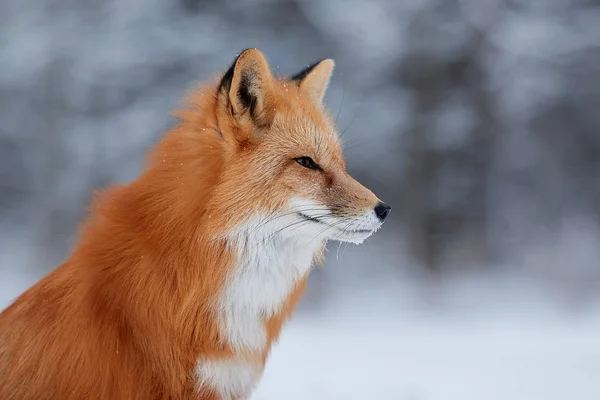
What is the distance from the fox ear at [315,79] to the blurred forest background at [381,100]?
752 cm

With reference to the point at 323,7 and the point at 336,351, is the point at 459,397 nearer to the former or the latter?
the point at 336,351

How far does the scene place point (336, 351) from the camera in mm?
7199

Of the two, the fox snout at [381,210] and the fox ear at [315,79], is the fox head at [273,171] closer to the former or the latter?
the fox snout at [381,210]

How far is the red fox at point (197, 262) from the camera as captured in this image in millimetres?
2701

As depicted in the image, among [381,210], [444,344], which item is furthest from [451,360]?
[381,210]

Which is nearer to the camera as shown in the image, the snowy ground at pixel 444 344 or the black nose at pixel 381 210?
the black nose at pixel 381 210

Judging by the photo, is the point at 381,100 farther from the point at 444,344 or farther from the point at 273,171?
the point at 273,171

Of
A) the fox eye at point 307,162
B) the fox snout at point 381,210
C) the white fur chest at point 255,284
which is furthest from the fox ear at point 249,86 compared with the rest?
the fox snout at point 381,210

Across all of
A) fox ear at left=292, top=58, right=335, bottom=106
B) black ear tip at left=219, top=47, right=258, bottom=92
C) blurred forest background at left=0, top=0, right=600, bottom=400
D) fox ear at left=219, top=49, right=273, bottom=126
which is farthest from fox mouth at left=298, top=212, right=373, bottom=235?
blurred forest background at left=0, top=0, right=600, bottom=400

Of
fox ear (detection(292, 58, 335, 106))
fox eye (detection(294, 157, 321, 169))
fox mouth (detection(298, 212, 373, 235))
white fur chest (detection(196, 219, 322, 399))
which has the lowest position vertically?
white fur chest (detection(196, 219, 322, 399))

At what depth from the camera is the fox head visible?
9.25ft

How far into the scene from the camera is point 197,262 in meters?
2.75

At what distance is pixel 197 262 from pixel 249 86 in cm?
90

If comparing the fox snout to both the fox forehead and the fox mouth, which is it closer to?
the fox mouth
